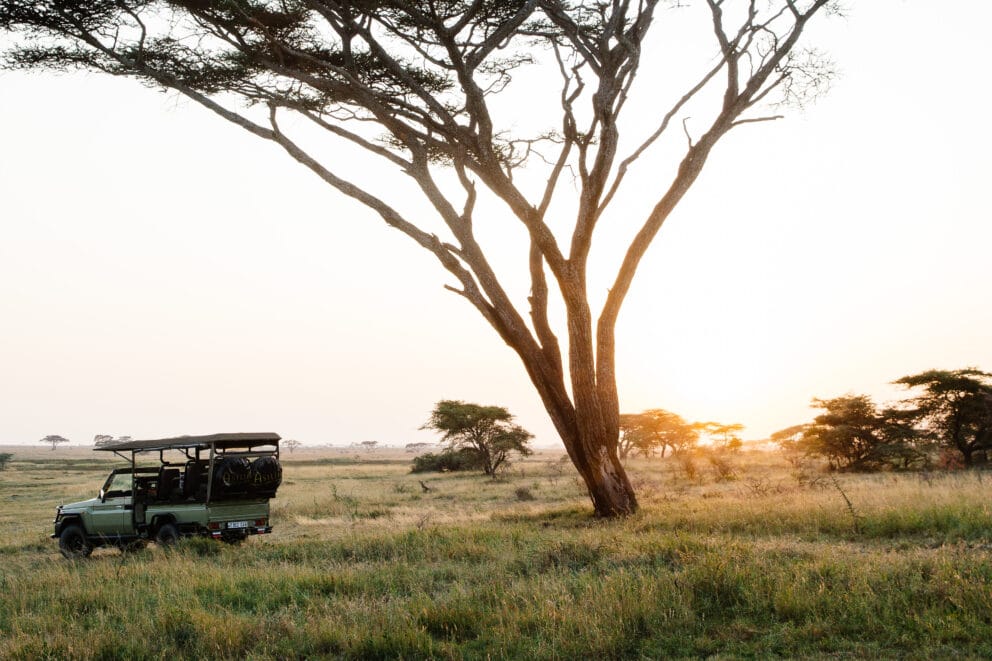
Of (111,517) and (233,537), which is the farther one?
(111,517)

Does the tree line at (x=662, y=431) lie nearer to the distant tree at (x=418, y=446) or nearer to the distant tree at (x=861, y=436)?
the distant tree at (x=861, y=436)

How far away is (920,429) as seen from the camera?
1095 inches

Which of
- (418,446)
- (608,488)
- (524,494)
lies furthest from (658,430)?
(418,446)

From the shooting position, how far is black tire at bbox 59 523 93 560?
1389 centimetres

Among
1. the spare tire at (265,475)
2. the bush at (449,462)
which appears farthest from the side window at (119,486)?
the bush at (449,462)

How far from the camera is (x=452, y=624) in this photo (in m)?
6.23

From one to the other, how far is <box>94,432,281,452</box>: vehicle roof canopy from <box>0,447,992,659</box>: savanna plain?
177 cm

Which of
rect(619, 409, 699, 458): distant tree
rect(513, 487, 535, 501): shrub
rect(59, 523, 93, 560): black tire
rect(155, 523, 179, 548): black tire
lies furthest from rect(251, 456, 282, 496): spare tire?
rect(619, 409, 699, 458): distant tree

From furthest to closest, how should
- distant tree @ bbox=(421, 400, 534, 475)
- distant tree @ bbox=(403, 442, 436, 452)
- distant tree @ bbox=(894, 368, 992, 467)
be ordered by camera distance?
distant tree @ bbox=(403, 442, 436, 452)
distant tree @ bbox=(421, 400, 534, 475)
distant tree @ bbox=(894, 368, 992, 467)

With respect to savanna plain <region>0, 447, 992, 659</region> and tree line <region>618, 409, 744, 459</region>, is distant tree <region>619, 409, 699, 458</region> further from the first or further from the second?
savanna plain <region>0, 447, 992, 659</region>

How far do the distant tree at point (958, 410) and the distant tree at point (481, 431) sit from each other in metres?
18.9

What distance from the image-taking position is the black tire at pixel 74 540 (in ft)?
45.6

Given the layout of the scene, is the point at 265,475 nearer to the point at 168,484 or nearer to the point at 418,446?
the point at 168,484

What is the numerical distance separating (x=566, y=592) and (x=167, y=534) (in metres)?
9.86
